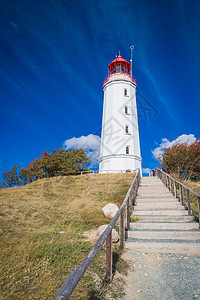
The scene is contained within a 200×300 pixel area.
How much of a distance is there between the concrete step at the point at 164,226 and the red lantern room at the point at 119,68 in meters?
26.5

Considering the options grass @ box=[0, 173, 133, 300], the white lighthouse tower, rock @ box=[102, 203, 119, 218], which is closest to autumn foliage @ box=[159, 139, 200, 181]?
the white lighthouse tower

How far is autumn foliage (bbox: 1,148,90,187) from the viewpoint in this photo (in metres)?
27.9

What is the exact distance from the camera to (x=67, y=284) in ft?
7.09

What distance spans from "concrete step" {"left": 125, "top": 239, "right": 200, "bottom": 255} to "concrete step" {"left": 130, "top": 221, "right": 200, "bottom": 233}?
129 cm

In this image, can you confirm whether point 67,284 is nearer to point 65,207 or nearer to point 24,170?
point 65,207

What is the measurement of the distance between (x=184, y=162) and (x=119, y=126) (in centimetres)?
1004

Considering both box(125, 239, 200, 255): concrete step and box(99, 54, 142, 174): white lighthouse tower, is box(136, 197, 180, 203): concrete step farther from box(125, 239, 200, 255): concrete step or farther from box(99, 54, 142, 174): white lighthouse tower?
box(99, 54, 142, 174): white lighthouse tower

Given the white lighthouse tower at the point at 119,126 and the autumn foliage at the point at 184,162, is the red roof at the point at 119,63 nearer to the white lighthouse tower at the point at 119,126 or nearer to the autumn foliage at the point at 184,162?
the white lighthouse tower at the point at 119,126

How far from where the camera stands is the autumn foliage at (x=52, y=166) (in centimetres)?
2788

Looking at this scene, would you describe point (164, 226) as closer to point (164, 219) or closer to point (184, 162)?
point (164, 219)

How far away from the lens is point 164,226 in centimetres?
675

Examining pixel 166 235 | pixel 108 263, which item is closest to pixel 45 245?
pixel 108 263

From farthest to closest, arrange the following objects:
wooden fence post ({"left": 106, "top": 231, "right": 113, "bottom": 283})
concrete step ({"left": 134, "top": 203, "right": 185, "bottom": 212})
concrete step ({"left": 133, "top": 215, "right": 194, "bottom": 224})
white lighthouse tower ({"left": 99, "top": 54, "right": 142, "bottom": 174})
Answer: white lighthouse tower ({"left": 99, "top": 54, "right": 142, "bottom": 174}) → concrete step ({"left": 134, "top": 203, "right": 185, "bottom": 212}) → concrete step ({"left": 133, "top": 215, "right": 194, "bottom": 224}) → wooden fence post ({"left": 106, "top": 231, "right": 113, "bottom": 283})

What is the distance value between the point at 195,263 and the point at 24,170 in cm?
3061
